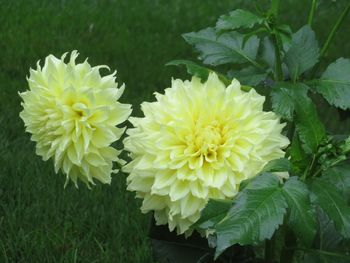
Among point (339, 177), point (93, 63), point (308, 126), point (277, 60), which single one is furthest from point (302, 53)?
point (93, 63)

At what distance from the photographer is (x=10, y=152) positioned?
3.81 m

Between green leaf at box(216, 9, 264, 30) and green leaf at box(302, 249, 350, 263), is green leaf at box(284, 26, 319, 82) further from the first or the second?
green leaf at box(302, 249, 350, 263)

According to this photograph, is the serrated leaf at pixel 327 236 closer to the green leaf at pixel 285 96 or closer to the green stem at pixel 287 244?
the green stem at pixel 287 244

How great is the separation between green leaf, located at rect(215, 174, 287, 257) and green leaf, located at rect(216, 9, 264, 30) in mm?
472

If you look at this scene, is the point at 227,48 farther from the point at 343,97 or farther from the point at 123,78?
the point at 123,78

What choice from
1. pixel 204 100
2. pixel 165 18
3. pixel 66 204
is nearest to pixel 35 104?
pixel 204 100

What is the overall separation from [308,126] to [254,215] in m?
0.34

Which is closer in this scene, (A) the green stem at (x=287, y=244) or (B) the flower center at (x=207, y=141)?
(B) the flower center at (x=207, y=141)

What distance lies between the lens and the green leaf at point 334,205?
64.1 inches

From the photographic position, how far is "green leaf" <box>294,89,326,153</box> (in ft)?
5.90

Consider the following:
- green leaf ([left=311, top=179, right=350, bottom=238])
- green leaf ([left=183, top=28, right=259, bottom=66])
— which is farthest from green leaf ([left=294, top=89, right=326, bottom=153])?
green leaf ([left=183, top=28, right=259, bottom=66])

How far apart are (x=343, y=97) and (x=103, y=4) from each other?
15.2 feet

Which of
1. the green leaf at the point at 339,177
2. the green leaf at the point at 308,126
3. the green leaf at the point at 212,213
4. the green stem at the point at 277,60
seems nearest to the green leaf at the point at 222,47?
the green stem at the point at 277,60

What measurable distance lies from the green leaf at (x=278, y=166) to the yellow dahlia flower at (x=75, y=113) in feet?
1.03
